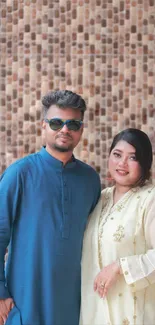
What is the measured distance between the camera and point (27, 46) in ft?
11.3

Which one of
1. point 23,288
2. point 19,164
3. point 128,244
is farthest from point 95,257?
point 19,164

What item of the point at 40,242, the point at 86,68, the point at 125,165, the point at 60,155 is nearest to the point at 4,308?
the point at 40,242

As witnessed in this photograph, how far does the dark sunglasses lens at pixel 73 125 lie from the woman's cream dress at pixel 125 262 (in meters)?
0.37

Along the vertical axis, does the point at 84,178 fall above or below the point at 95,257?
above

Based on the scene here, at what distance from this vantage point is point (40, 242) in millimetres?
2363

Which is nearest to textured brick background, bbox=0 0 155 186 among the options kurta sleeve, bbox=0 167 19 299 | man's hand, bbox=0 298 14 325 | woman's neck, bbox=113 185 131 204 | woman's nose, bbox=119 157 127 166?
woman's neck, bbox=113 185 131 204

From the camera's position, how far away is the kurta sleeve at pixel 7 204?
2.36 metres

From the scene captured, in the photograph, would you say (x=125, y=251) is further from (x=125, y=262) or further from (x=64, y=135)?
(x=64, y=135)

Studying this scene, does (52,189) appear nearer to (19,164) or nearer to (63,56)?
(19,164)

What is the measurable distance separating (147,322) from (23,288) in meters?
0.51

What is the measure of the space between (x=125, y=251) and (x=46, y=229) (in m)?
0.32

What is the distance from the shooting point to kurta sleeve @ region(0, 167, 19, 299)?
2.36 meters

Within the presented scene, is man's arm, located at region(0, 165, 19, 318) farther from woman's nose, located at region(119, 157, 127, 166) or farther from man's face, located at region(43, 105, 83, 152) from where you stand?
woman's nose, located at region(119, 157, 127, 166)

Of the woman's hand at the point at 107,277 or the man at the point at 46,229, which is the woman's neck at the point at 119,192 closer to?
the man at the point at 46,229
